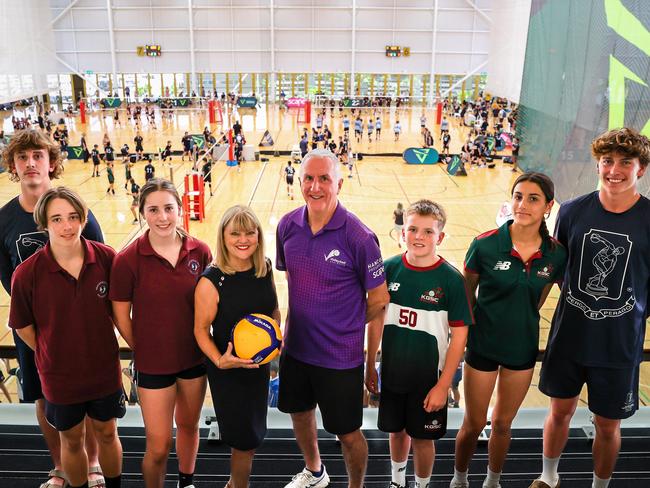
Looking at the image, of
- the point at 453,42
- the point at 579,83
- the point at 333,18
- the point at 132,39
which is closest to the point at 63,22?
the point at 132,39

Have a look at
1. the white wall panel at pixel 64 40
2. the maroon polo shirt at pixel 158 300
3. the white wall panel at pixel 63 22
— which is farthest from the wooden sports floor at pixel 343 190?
the white wall panel at pixel 63 22

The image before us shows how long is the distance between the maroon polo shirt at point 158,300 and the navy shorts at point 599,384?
6.28ft

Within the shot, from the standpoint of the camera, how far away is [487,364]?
3023 millimetres

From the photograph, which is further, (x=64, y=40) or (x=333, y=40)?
(x=64, y=40)

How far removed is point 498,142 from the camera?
2906 cm

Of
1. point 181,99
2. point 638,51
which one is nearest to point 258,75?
point 181,99

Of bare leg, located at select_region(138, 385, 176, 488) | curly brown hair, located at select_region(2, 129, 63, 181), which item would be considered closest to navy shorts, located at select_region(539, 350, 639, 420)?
bare leg, located at select_region(138, 385, 176, 488)

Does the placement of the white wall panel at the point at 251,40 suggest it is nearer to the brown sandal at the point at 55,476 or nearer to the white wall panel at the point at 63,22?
the white wall panel at the point at 63,22

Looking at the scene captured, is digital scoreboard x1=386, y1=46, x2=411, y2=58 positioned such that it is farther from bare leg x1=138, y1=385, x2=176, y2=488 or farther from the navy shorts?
bare leg x1=138, y1=385, x2=176, y2=488

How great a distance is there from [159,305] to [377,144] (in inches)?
1179

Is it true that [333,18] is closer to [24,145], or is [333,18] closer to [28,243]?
[24,145]

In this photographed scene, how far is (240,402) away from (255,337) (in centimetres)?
41

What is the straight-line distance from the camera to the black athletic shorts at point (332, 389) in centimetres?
298

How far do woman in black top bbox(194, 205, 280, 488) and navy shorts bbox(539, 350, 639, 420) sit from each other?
154 cm
